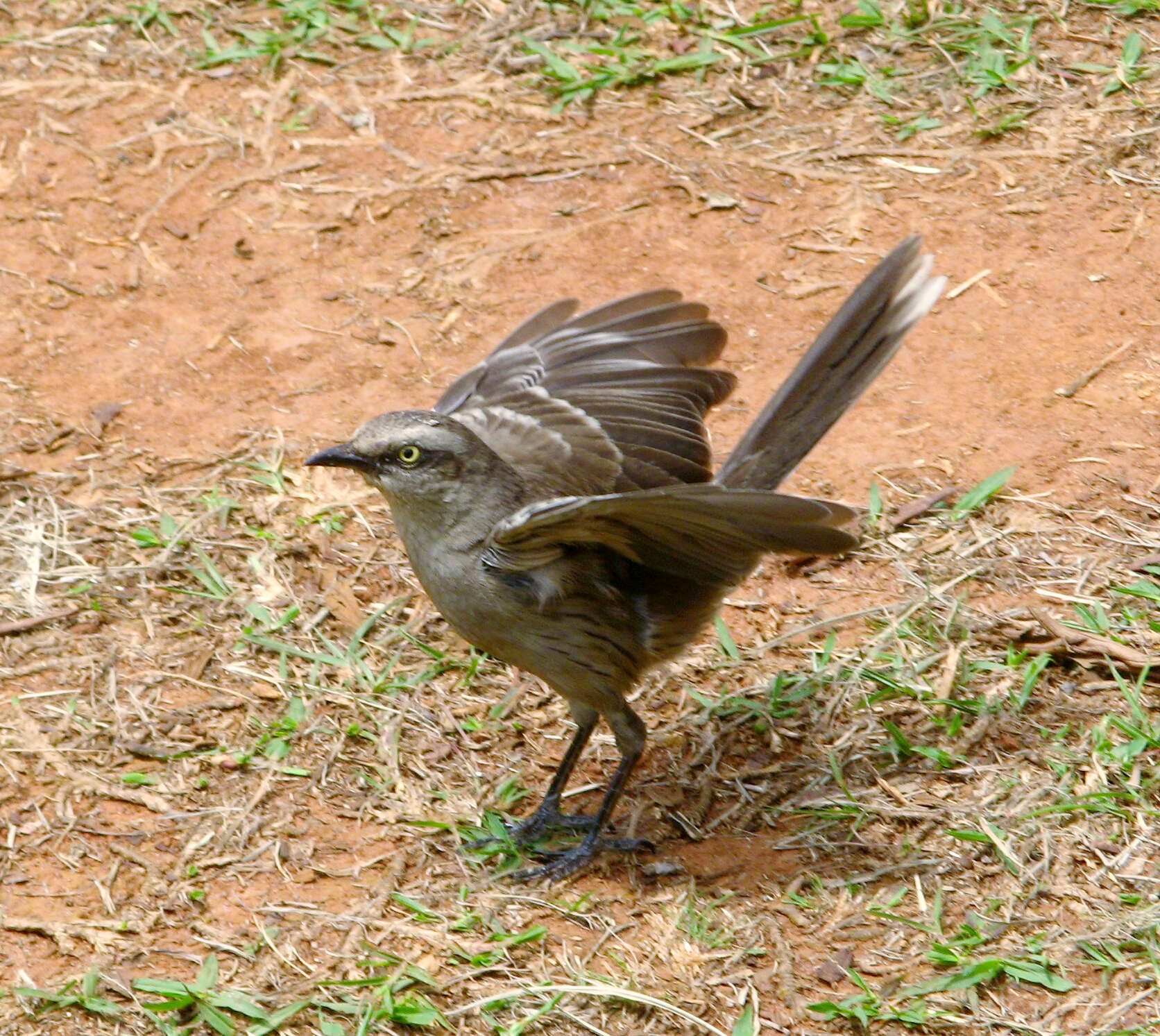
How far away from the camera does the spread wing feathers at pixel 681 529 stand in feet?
14.3

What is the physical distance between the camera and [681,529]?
4855 mm

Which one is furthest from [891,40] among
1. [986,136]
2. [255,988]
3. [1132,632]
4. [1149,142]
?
[255,988]

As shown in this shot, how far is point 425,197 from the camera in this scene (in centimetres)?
875

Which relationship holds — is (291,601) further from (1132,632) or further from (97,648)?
(1132,632)

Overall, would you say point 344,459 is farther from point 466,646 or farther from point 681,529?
point 466,646

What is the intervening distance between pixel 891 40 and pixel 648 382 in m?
4.37

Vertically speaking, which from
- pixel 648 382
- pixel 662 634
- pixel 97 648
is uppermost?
pixel 648 382

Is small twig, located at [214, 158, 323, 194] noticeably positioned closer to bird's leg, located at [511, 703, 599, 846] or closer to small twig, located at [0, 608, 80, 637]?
small twig, located at [0, 608, 80, 637]

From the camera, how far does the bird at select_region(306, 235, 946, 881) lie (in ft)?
16.4

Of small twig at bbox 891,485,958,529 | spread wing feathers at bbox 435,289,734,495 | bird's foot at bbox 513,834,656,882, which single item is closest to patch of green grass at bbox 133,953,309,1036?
bird's foot at bbox 513,834,656,882

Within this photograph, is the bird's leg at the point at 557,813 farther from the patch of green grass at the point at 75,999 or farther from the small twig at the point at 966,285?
the small twig at the point at 966,285

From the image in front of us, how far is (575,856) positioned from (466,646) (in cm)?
137

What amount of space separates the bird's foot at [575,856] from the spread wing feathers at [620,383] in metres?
1.36

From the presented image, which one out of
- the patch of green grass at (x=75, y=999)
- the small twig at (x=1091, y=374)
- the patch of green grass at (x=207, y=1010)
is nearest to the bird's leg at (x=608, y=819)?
the patch of green grass at (x=207, y=1010)
